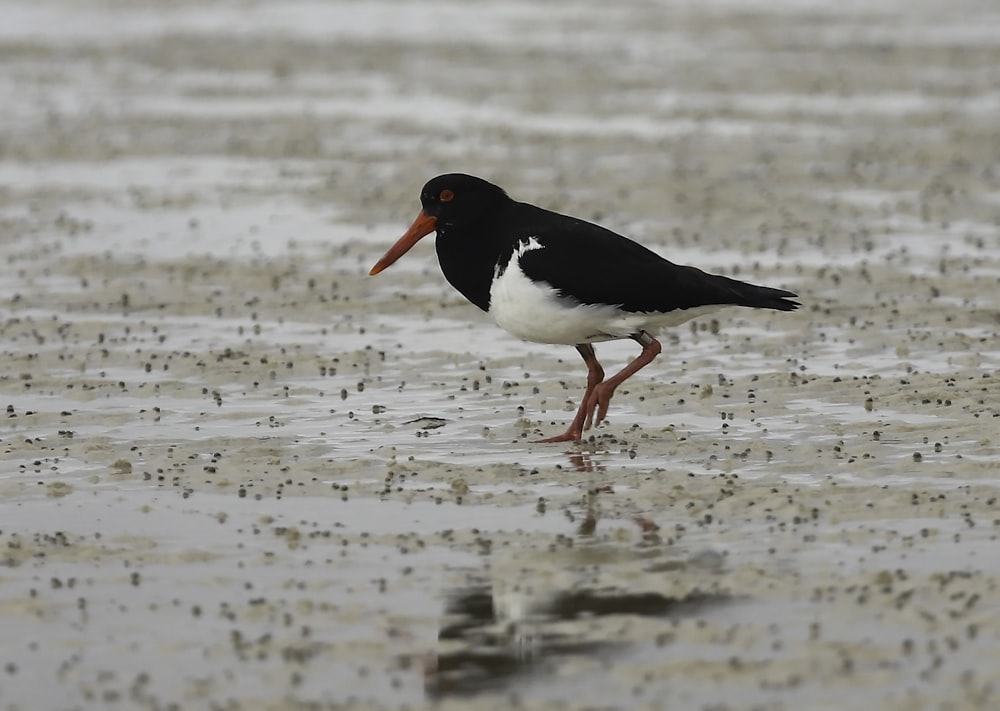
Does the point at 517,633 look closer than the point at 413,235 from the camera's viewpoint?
Yes

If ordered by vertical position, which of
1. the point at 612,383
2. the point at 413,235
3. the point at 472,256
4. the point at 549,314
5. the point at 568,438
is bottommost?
the point at 568,438

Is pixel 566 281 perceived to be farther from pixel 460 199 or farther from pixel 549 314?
pixel 460 199

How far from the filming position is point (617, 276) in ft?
29.1

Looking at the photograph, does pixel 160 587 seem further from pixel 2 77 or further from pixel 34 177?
pixel 2 77

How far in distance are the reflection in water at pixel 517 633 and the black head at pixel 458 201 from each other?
3.01m

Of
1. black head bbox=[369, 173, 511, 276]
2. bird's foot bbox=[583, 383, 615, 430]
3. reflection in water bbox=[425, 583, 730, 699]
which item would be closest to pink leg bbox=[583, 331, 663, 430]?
bird's foot bbox=[583, 383, 615, 430]

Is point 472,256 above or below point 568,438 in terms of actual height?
above

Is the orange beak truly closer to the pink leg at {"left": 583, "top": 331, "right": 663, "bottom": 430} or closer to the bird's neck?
the bird's neck

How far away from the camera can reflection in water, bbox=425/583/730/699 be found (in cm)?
580

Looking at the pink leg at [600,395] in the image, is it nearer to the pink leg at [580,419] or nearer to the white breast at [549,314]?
the pink leg at [580,419]

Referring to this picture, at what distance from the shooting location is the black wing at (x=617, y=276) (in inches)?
346

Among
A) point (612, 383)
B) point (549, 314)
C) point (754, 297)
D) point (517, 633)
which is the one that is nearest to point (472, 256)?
point (549, 314)

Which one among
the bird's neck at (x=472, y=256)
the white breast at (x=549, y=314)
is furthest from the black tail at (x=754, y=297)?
the bird's neck at (x=472, y=256)

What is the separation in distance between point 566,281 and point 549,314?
20 cm
